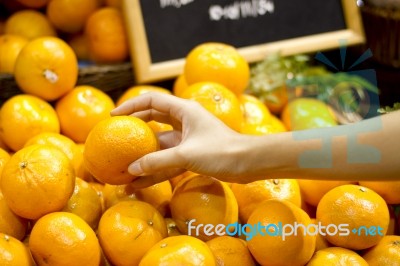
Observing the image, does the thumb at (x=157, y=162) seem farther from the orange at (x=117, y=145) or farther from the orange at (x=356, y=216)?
the orange at (x=356, y=216)

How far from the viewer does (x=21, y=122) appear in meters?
1.37

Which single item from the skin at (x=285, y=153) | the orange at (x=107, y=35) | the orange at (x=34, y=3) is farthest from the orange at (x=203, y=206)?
the orange at (x=34, y=3)

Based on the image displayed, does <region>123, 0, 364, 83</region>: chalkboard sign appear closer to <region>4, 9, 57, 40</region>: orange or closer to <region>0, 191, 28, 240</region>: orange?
<region>4, 9, 57, 40</region>: orange

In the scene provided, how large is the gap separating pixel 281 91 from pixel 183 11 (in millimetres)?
449

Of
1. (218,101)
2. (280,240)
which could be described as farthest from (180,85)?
(280,240)

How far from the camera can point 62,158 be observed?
109 cm

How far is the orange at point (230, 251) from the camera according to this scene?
3.34 feet

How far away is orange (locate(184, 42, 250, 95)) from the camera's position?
57.8 inches

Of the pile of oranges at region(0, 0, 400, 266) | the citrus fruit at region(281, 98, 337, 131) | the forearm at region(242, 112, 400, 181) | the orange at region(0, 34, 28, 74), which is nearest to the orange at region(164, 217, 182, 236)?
the pile of oranges at region(0, 0, 400, 266)

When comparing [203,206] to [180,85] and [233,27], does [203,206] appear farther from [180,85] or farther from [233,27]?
[233,27]

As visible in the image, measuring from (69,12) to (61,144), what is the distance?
2.19ft

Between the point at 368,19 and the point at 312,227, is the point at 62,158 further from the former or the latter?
the point at 368,19

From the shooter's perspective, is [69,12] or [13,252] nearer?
[13,252]

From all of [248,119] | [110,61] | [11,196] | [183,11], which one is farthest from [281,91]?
[11,196]
